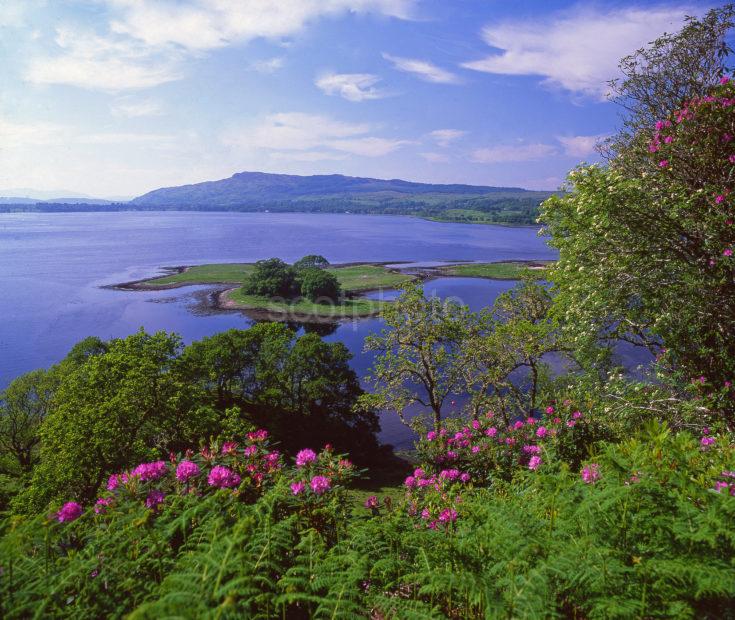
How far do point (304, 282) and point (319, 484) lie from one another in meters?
68.4

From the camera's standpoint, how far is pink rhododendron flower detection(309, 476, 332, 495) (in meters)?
4.54

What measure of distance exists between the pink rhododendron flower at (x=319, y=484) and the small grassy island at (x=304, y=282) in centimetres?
5347

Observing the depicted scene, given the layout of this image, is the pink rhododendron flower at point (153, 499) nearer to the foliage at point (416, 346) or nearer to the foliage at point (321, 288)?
the foliage at point (416, 346)

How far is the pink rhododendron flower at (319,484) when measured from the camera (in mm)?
4539

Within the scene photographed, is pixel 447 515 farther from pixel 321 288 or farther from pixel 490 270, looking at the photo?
pixel 490 270

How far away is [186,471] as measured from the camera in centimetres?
466

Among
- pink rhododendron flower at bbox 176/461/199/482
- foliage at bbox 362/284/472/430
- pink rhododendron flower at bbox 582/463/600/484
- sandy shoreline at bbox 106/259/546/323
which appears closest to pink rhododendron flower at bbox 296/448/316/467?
pink rhododendron flower at bbox 176/461/199/482

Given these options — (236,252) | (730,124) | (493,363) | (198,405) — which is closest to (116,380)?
(198,405)

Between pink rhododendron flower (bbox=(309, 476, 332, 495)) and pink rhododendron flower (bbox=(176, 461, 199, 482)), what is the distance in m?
1.21

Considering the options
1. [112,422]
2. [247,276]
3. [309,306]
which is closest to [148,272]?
[247,276]

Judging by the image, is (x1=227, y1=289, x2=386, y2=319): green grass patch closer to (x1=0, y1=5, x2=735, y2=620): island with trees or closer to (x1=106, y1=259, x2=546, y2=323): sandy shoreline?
(x1=106, y1=259, x2=546, y2=323): sandy shoreline

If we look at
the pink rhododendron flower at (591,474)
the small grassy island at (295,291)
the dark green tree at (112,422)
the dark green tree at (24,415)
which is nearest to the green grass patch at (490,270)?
the small grassy island at (295,291)

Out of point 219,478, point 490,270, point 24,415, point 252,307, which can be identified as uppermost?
point 219,478

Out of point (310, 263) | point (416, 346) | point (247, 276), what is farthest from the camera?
point (310, 263)
